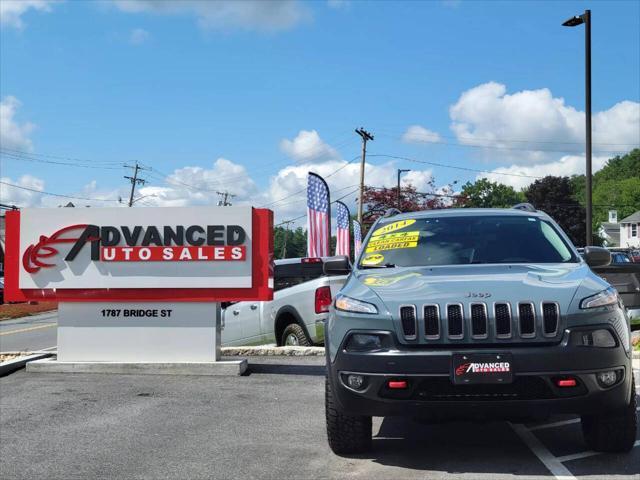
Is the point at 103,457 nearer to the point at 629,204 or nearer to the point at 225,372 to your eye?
the point at 225,372

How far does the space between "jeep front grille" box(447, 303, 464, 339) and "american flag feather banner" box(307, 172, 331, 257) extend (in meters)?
19.7

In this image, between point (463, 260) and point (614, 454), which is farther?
point (463, 260)

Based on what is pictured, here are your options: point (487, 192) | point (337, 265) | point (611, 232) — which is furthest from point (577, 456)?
point (611, 232)

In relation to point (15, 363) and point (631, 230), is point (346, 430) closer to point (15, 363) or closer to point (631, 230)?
point (15, 363)

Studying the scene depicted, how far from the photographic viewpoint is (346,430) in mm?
4797

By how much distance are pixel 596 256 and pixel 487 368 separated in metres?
1.82

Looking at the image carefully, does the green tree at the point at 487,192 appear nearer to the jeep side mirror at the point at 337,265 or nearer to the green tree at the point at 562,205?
the green tree at the point at 562,205

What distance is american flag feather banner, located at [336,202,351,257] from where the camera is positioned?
31.8m

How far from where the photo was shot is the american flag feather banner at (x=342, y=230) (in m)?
31.8

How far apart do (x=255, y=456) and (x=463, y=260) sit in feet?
6.93

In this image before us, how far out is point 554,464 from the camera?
4.60m

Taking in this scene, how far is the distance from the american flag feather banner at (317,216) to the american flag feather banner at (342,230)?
19.6ft

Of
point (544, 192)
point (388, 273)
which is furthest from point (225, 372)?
point (544, 192)

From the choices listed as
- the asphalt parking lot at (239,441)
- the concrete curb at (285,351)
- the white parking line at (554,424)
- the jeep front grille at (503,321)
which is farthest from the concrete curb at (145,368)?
the jeep front grille at (503,321)
